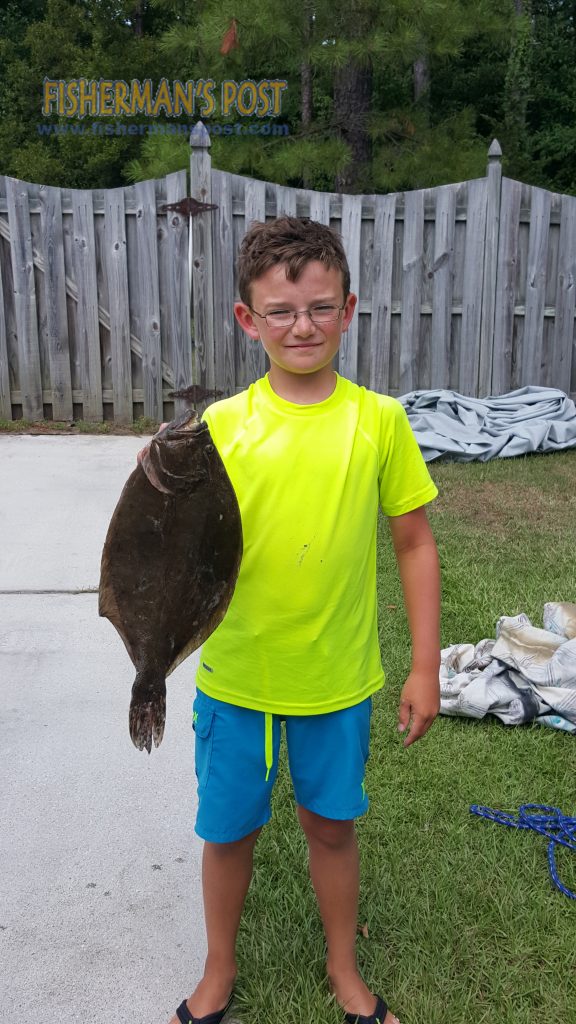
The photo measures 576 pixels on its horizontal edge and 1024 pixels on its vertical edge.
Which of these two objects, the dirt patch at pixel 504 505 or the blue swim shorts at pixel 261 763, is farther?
the dirt patch at pixel 504 505

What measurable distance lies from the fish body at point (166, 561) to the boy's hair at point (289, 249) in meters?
0.42

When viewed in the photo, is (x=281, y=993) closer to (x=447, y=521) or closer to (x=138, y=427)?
(x=447, y=521)

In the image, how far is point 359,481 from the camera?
1879 mm

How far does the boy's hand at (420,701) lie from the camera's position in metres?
1.96

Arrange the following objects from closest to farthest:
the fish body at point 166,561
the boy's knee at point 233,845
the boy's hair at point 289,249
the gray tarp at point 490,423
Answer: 1. the fish body at point 166,561
2. the boy's hair at point 289,249
3. the boy's knee at point 233,845
4. the gray tarp at point 490,423

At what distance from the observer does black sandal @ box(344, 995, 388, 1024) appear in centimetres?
197

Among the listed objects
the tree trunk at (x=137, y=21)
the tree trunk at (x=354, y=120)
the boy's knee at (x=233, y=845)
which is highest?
the tree trunk at (x=137, y=21)

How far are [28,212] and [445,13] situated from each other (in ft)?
16.1

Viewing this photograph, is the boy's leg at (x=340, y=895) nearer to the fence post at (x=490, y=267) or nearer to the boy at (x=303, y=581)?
the boy at (x=303, y=581)

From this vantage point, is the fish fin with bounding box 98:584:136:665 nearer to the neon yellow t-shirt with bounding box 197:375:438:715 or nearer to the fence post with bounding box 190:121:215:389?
the neon yellow t-shirt with bounding box 197:375:438:715

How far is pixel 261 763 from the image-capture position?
6.17 feet

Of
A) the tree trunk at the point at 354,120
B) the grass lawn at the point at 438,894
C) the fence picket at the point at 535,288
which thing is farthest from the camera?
the tree trunk at the point at 354,120

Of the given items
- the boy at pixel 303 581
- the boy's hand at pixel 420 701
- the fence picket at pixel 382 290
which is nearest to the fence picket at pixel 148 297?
the fence picket at pixel 382 290

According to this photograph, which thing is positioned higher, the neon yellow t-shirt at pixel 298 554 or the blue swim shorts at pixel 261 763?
the neon yellow t-shirt at pixel 298 554
